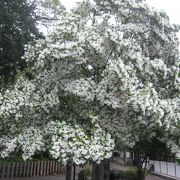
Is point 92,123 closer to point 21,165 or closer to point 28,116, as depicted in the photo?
point 28,116

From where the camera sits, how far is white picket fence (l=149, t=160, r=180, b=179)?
23.0 meters

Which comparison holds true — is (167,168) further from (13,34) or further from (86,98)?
(86,98)

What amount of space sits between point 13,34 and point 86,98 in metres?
7.59

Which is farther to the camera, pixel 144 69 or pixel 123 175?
pixel 123 175

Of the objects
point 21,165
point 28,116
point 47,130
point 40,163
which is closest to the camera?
point 47,130

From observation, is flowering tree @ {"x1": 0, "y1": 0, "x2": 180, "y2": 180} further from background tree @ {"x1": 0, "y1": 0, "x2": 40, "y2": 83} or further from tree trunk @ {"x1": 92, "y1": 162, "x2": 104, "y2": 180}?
background tree @ {"x1": 0, "y1": 0, "x2": 40, "y2": 83}

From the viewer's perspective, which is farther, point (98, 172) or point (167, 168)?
point (167, 168)

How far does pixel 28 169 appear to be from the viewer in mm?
23344

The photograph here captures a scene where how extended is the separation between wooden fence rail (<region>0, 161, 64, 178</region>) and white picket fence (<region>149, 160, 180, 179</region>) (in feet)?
25.3

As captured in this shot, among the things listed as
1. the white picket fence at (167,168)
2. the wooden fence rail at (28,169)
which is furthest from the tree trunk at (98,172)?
the white picket fence at (167,168)

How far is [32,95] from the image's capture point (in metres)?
11.1

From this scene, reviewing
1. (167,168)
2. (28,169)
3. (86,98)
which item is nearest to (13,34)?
Result: (86,98)

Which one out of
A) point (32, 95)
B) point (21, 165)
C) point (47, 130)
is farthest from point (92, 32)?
point (21, 165)

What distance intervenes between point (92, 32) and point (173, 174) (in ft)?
51.4
